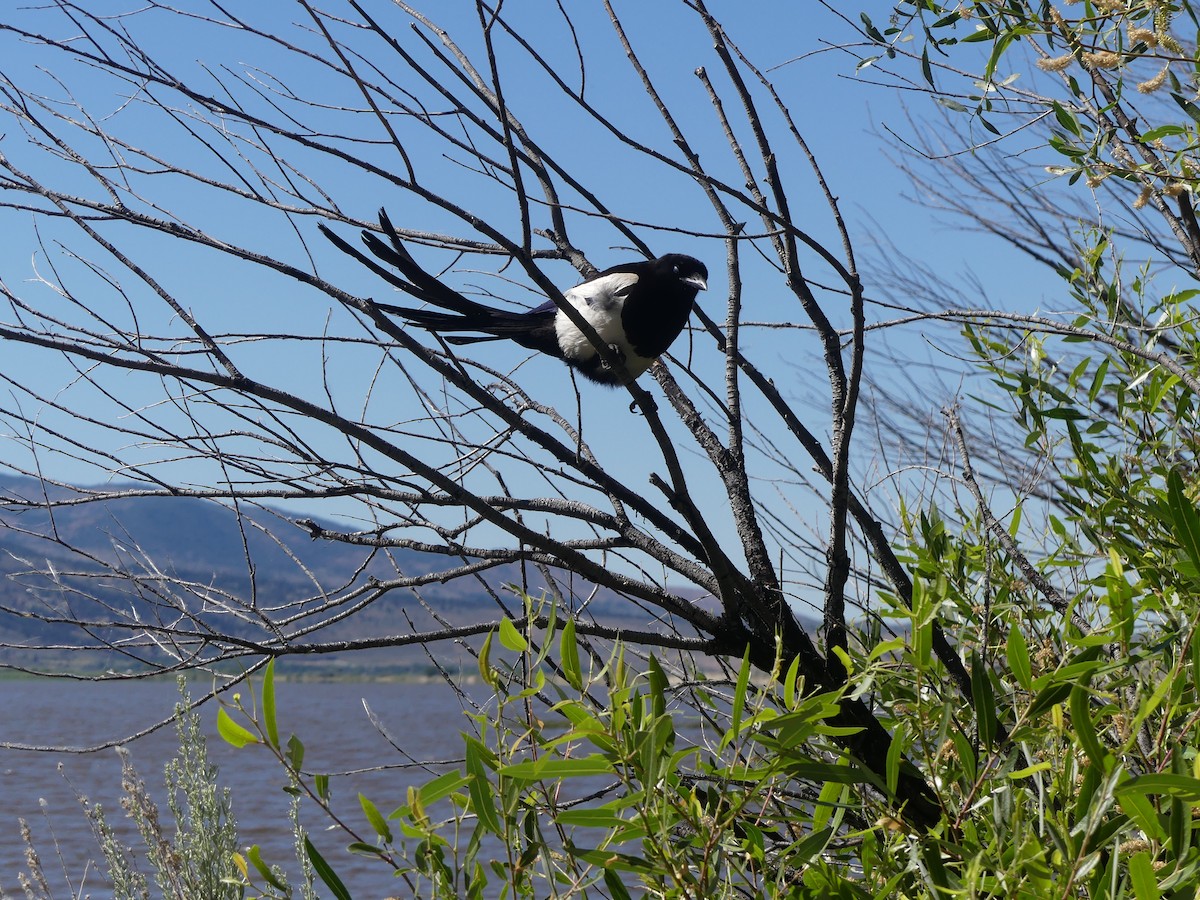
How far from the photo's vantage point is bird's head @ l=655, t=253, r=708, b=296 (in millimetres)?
3232

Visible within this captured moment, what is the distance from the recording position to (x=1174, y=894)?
0.80 m

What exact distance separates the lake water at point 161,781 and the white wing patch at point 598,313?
1.08m

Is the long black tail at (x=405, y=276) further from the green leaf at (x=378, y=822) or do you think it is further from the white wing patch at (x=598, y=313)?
the green leaf at (x=378, y=822)

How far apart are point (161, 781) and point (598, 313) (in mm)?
14005

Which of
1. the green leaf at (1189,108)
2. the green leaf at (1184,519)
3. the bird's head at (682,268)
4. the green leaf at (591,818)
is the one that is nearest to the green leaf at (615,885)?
the green leaf at (591,818)

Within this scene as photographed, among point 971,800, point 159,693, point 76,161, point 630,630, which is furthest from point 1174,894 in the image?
point 159,693

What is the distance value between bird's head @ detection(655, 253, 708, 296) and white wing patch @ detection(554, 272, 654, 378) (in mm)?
100

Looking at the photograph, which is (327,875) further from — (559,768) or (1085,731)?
(1085,731)

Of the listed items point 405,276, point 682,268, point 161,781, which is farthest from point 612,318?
point 161,781

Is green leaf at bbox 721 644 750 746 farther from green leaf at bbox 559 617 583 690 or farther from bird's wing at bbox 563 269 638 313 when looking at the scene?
bird's wing at bbox 563 269 638 313

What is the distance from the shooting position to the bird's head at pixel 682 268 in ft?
10.6

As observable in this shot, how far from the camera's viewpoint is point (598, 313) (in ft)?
10.2

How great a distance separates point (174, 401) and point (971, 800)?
1.57m

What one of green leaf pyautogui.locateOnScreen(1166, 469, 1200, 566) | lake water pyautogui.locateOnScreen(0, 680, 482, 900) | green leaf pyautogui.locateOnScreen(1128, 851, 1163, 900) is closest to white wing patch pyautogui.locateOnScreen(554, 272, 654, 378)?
lake water pyautogui.locateOnScreen(0, 680, 482, 900)
